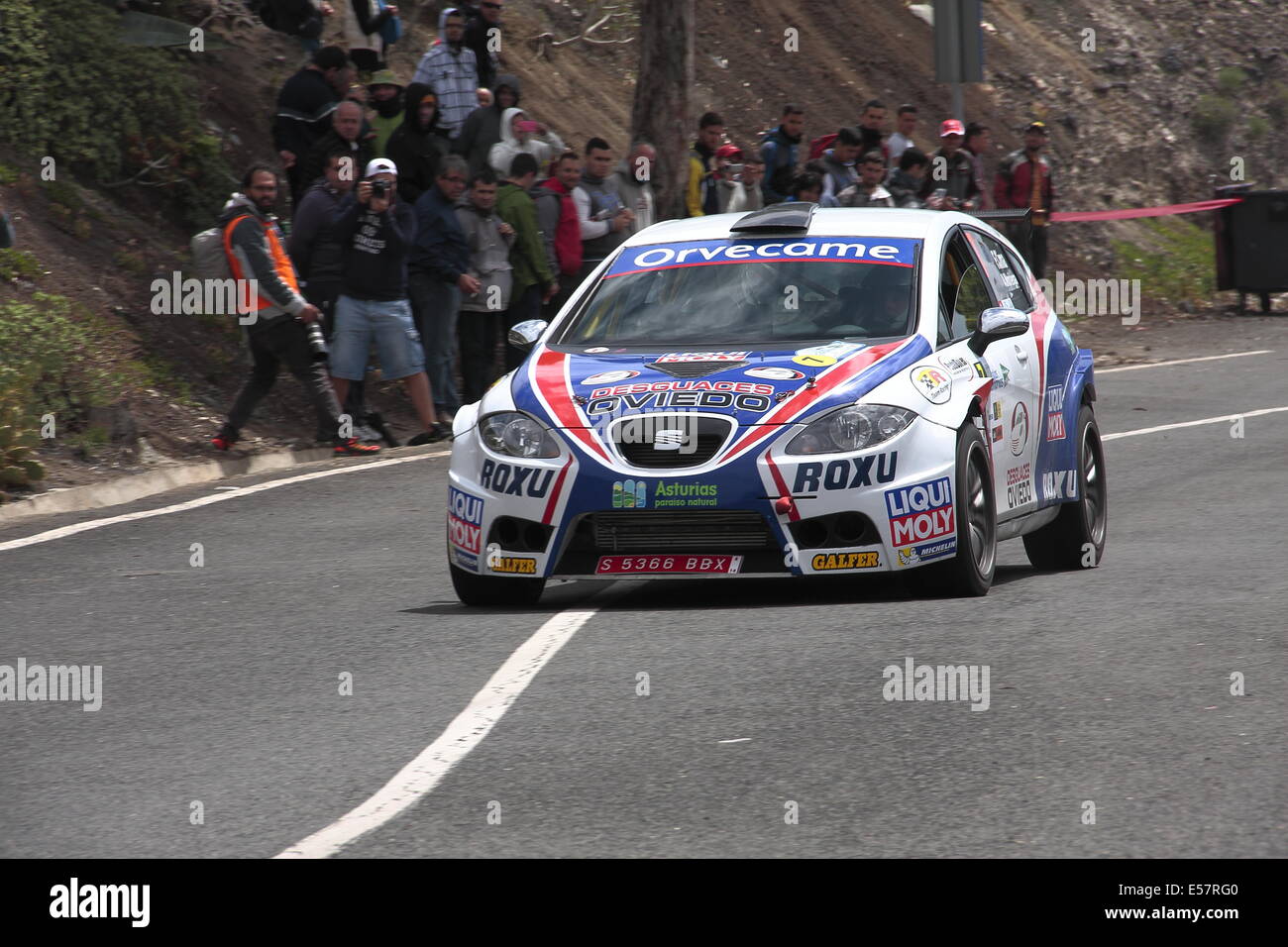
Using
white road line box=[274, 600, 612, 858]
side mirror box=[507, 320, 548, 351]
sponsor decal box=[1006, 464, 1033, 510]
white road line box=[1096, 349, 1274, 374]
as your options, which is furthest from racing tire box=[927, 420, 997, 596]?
white road line box=[1096, 349, 1274, 374]

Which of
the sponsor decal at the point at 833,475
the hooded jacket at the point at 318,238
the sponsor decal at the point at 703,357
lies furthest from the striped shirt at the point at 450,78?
the sponsor decal at the point at 833,475

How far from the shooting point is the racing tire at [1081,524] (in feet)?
35.1

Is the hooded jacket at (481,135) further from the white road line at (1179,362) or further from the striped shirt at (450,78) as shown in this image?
the white road line at (1179,362)

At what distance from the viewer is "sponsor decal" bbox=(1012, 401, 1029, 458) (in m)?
9.82

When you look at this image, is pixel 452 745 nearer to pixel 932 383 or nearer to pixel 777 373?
pixel 777 373

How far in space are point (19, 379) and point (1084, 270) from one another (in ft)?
67.5

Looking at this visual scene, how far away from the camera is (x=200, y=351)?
1767 cm

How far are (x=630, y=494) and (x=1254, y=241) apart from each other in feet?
70.7

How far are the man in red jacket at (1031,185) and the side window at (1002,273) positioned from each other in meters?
12.3

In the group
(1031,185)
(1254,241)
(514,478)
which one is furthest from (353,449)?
(1254,241)

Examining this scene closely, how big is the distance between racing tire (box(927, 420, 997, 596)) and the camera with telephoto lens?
7261mm

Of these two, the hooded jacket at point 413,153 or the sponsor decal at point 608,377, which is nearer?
the sponsor decal at point 608,377
